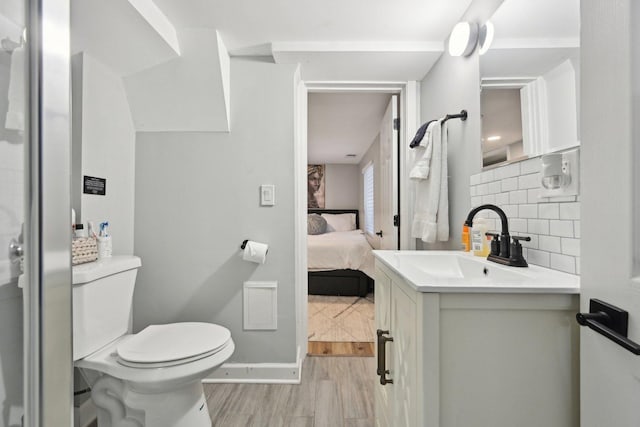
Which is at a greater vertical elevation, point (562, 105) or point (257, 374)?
point (562, 105)

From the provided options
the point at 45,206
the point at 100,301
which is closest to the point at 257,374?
the point at 100,301

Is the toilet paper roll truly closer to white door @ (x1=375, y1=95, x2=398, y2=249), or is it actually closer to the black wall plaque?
the black wall plaque

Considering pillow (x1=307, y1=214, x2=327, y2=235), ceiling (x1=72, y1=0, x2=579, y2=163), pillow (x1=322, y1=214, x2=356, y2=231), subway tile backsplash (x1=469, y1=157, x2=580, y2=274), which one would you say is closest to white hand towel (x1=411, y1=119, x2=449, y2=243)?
subway tile backsplash (x1=469, y1=157, x2=580, y2=274)

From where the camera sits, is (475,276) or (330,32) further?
(330,32)

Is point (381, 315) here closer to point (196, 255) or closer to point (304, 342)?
point (304, 342)

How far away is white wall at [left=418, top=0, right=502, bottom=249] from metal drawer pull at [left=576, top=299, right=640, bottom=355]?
0.92 m

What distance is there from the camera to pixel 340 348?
220 cm

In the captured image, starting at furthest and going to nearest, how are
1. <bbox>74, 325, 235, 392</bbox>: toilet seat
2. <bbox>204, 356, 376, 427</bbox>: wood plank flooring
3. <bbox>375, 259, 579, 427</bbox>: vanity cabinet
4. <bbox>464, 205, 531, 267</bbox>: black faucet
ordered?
<bbox>204, 356, 376, 427</bbox>: wood plank flooring < <bbox>74, 325, 235, 392</bbox>: toilet seat < <bbox>464, 205, 531, 267</bbox>: black faucet < <bbox>375, 259, 579, 427</bbox>: vanity cabinet

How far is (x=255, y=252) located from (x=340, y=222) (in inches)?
169

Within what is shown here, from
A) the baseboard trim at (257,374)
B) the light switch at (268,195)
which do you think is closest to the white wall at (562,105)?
the light switch at (268,195)

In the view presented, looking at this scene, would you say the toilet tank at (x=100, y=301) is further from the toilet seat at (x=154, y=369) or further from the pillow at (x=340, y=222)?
the pillow at (x=340, y=222)

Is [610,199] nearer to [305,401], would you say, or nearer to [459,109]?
[459,109]

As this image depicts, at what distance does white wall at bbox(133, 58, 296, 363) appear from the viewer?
181 centimetres

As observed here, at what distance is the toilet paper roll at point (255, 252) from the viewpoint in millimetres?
1708
